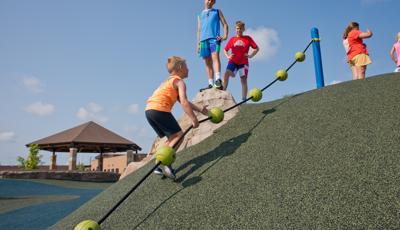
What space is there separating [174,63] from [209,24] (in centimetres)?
245

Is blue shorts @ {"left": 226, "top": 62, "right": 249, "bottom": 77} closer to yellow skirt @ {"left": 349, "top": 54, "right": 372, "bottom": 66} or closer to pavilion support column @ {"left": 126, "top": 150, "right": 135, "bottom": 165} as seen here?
yellow skirt @ {"left": 349, "top": 54, "right": 372, "bottom": 66}

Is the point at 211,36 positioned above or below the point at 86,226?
above

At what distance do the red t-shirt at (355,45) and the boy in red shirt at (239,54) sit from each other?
2.19 meters

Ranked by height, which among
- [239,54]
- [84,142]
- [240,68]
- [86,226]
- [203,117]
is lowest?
[84,142]

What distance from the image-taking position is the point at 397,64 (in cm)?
745

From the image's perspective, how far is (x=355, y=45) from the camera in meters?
6.84

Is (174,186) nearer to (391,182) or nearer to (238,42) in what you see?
(391,182)

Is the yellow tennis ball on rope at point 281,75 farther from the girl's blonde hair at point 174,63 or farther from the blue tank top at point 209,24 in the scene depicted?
the girl's blonde hair at point 174,63

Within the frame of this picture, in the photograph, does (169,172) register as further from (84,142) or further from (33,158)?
(33,158)

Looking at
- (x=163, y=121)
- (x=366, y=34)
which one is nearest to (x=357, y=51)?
(x=366, y=34)

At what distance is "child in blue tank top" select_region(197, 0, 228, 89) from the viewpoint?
247 inches

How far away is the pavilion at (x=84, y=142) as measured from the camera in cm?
2255

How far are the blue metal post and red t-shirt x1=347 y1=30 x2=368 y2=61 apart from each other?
1.26 metres

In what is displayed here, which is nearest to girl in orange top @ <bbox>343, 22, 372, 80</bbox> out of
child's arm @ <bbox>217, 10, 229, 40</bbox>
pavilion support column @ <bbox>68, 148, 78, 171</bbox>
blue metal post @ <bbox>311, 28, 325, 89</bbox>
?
blue metal post @ <bbox>311, 28, 325, 89</bbox>
